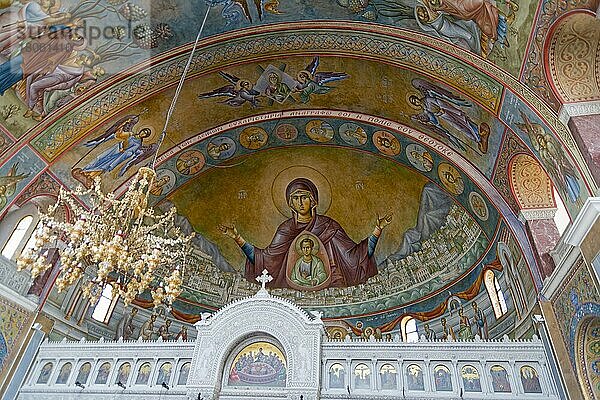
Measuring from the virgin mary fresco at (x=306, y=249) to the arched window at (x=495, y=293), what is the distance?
460 cm

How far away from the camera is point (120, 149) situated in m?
12.7

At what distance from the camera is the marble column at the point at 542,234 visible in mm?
9414

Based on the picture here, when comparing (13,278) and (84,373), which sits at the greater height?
(13,278)

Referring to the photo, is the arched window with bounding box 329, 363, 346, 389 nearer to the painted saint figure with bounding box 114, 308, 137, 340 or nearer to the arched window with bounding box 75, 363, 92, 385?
the arched window with bounding box 75, 363, 92, 385

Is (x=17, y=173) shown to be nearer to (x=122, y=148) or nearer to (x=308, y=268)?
(x=122, y=148)

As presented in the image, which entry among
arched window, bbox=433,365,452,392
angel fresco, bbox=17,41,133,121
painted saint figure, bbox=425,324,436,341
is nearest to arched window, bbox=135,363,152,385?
angel fresco, bbox=17,41,133,121

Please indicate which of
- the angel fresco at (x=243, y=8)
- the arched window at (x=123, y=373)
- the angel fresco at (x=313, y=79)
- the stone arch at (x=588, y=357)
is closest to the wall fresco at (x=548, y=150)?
the stone arch at (x=588, y=357)

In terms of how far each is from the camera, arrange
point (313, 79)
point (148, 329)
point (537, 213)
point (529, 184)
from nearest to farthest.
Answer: point (537, 213) < point (529, 184) < point (313, 79) < point (148, 329)

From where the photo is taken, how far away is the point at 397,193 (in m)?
15.5

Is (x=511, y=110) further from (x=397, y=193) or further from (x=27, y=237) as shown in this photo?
(x=27, y=237)

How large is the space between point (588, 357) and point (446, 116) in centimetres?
628

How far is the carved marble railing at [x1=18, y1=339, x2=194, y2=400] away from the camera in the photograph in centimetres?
1020

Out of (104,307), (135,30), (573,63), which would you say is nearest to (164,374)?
(104,307)

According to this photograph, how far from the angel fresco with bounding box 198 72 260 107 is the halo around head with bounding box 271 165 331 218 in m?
3.69
